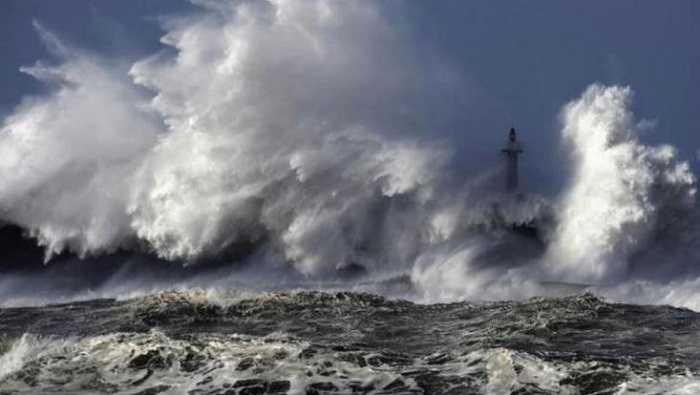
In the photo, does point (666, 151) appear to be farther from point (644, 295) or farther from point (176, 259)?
point (176, 259)

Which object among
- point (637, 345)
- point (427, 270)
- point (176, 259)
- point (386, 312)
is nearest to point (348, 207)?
point (427, 270)

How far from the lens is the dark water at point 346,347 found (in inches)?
396

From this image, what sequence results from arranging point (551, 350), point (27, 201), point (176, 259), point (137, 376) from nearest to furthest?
point (137, 376) < point (551, 350) < point (176, 259) < point (27, 201)

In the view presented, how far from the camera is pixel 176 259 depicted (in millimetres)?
22906

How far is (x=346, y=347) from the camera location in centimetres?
1179

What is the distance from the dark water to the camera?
1007cm

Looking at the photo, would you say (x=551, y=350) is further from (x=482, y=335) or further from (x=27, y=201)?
(x=27, y=201)

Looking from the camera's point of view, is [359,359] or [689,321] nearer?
[359,359]

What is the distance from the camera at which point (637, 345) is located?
477 inches

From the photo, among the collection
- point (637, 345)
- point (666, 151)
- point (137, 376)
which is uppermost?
point (666, 151)

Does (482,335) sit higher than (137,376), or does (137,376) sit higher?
(482,335)

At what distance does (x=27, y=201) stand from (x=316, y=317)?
47.0 feet

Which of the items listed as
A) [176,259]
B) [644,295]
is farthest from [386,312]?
[176,259]

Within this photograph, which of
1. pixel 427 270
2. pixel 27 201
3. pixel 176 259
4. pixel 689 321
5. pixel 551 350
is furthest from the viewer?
pixel 27 201
